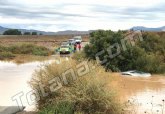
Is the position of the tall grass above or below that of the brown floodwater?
above

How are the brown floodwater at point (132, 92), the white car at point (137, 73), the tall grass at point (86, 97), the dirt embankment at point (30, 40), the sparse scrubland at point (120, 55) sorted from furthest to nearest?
the dirt embankment at point (30, 40) < the sparse scrubland at point (120, 55) < the white car at point (137, 73) < the brown floodwater at point (132, 92) < the tall grass at point (86, 97)

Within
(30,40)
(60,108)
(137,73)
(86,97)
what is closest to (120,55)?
(137,73)

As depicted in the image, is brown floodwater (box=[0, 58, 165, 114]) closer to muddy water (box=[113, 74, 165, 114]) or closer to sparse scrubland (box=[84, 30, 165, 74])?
muddy water (box=[113, 74, 165, 114])

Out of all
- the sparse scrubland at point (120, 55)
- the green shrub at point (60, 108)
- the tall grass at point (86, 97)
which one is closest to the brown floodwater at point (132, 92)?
the tall grass at point (86, 97)

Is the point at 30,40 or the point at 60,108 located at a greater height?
the point at 60,108

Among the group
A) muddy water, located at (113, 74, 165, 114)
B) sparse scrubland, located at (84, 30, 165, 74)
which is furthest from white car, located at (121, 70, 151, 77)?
sparse scrubland, located at (84, 30, 165, 74)

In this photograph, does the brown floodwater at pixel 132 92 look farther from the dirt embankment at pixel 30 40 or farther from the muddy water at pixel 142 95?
the dirt embankment at pixel 30 40

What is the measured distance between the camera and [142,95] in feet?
58.6

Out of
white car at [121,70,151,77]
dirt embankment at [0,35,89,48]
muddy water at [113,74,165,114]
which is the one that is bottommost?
dirt embankment at [0,35,89,48]

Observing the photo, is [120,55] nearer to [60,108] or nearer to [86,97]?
[86,97]

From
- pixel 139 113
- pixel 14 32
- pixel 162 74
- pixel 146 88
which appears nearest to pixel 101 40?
pixel 162 74

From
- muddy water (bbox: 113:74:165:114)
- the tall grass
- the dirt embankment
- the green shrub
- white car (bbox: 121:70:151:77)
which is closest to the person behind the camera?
the green shrub

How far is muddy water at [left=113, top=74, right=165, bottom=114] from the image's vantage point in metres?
13.6

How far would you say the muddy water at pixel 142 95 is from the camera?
13.6 metres
